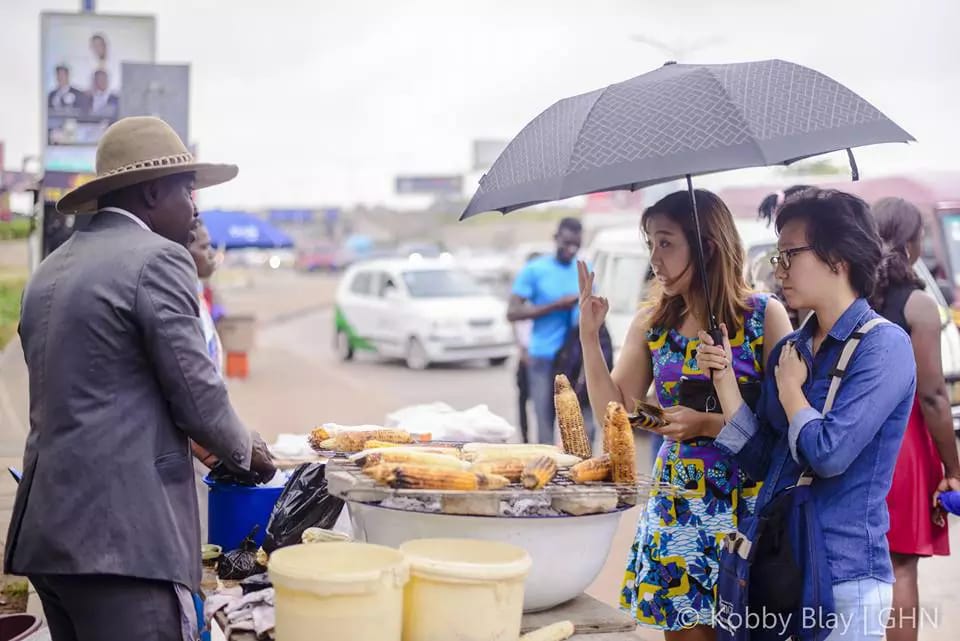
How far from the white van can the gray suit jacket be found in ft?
52.6

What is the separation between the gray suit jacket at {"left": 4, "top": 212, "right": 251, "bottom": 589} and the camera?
2.54m

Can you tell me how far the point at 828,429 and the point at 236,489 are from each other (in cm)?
197

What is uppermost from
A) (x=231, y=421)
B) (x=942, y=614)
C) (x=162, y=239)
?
(x=162, y=239)

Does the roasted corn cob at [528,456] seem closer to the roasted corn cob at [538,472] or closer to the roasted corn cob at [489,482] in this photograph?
the roasted corn cob at [538,472]

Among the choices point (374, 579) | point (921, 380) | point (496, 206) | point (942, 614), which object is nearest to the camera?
point (374, 579)

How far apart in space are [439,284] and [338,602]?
17.9m

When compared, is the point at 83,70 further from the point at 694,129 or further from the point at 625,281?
the point at 694,129

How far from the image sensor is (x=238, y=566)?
10.6ft

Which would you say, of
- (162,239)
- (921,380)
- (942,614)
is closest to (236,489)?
(162,239)

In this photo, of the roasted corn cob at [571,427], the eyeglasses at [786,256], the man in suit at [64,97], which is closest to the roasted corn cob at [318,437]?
the roasted corn cob at [571,427]

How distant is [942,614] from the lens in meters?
5.92

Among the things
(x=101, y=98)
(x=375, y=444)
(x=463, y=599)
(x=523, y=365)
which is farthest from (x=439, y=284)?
(x=463, y=599)

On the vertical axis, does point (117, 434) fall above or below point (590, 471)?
above

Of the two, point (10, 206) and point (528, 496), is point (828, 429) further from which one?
point (10, 206)
